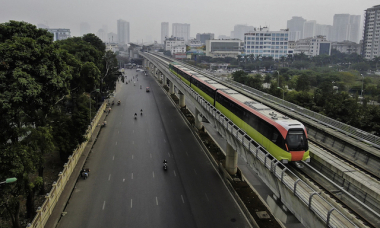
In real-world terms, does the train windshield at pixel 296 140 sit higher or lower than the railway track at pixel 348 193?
higher

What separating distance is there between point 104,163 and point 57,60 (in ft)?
42.7

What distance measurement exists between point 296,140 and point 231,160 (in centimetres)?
1150

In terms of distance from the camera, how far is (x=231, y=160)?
2723cm

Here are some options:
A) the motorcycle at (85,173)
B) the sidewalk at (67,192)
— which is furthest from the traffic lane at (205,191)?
the sidewalk at (67,192)

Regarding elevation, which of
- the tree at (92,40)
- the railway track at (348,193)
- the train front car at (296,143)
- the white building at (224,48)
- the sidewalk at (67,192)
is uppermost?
the white building at (224,48)

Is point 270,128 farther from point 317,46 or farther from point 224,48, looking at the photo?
point 317,46

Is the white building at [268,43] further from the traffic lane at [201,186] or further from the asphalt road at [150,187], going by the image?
the traffic lane at [201,186]

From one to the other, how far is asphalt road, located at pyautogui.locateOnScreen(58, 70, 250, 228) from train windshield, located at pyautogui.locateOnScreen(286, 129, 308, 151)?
696 cm

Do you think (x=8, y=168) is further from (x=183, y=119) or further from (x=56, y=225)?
(x=183, y=119)

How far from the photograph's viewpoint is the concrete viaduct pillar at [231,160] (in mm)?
27116

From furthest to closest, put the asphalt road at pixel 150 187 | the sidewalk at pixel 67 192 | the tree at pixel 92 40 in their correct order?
the tree at pixel 92 40 → the asphalt road at pixel 150 187 → the sidewalk at pixel 67 192

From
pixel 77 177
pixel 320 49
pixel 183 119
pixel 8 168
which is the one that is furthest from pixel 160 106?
pixel 320 49

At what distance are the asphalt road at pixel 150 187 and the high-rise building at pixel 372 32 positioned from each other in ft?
411

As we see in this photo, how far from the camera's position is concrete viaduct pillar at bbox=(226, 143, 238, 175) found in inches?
1068
